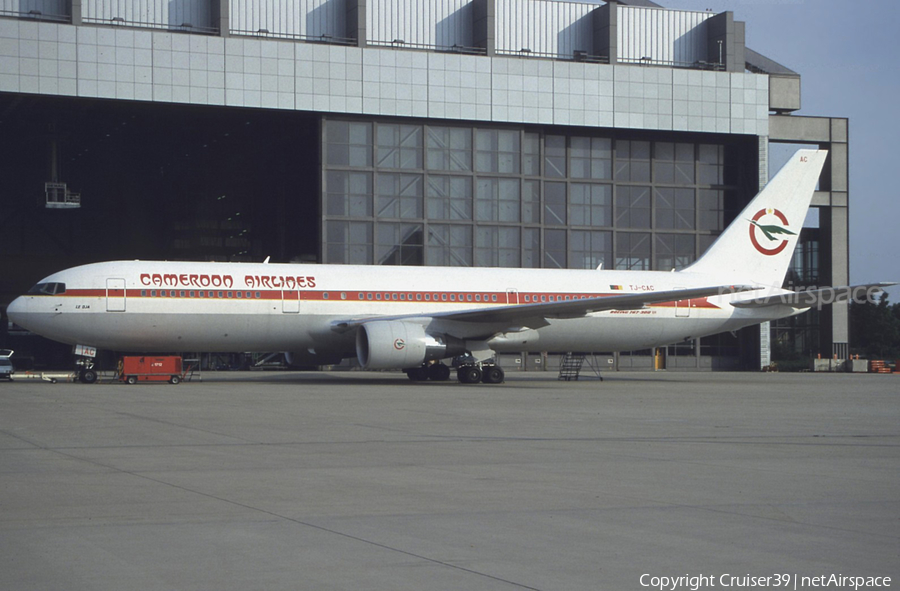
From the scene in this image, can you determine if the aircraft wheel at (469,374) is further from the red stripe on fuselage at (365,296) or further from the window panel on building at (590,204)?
the window panel on building at (590,204)

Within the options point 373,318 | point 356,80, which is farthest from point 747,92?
point 373,318

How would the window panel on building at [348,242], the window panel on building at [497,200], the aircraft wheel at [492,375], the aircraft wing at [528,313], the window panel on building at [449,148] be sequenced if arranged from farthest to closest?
the window panel on building at [497,200] < the window panel on building at [449,148] < the window panel on building at [348,242] < the aircraft wheel at [492,375] < the aircraft wing at [528,313]

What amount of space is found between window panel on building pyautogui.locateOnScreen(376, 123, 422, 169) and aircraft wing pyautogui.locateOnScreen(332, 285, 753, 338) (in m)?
16.6

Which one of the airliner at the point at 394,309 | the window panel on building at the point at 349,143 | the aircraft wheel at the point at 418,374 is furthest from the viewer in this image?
the window panel on building at the point at 349,143

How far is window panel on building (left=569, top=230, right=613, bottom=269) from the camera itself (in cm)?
5181

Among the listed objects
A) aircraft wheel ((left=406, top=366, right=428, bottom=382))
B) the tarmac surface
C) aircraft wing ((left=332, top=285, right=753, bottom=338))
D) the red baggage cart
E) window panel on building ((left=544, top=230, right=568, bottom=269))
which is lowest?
aircraft wheel ((left=406, top=366, right=428, bottom=382))

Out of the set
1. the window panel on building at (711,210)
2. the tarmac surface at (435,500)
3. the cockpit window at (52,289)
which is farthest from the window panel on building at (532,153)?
the tarmac surface at (435,500)

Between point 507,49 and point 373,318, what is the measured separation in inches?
891

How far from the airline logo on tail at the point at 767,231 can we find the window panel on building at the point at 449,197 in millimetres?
15039

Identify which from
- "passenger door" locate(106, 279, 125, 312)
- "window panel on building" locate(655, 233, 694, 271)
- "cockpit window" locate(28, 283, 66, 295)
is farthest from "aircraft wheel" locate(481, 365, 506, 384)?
"window panel on building" locate(655, 233, 694, 271)

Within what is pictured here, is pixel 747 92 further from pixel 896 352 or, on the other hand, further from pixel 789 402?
pixel 896 352

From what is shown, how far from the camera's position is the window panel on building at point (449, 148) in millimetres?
48250

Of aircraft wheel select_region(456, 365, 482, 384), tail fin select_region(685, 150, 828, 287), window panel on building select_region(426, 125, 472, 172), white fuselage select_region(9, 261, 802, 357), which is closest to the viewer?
white fuselage select_region(9, 261, 802, 357)

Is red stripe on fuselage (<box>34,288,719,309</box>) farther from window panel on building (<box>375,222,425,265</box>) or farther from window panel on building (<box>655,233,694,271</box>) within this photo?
window panel on building (<box>655,233,694,271</box>)
